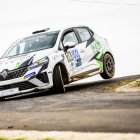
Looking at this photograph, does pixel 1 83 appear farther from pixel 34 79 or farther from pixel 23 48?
pixel 23 48

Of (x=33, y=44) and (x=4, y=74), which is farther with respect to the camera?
(x=33, y=44)

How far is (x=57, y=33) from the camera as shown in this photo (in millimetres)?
10258

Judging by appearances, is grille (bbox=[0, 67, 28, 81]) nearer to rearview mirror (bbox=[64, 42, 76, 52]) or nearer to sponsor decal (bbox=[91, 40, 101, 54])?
rearview mirror (bbox=[64, 42, 76, 52])

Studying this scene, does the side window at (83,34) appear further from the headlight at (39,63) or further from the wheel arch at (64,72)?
the headlight at (39,63)

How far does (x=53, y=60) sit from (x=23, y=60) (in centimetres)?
66

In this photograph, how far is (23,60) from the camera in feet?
29.9

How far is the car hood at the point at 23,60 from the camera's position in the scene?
29.6ft

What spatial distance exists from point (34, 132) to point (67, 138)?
2.24 ft

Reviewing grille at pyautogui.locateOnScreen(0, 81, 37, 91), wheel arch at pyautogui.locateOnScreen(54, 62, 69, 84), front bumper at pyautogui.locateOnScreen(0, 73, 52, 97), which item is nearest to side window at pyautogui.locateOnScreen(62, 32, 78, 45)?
wheel arch at pyautogui.locateOnScreen(54, 62, 69, 84)

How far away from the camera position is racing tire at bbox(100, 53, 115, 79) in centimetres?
1147

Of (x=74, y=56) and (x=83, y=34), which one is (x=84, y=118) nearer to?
(x=74, y=56)

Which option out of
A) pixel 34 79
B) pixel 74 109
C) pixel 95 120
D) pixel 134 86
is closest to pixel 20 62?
pixel 34 79

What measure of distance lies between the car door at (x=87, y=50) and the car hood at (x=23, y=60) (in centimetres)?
129

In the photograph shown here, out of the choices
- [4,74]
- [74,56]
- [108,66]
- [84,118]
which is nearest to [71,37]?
[74,56]
